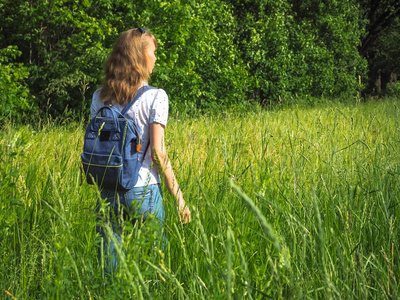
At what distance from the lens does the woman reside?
221 cm

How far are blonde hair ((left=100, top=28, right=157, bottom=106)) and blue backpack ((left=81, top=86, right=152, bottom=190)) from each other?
0.55 ft

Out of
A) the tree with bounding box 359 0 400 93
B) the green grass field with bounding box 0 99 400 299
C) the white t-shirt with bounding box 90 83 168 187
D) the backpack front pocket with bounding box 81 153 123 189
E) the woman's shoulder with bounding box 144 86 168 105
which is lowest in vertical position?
the green grass field with bounding box 0 99 400 299

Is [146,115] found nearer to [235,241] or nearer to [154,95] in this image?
[154,95]

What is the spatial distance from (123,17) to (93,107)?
8.68m

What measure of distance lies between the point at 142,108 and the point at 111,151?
0.31m


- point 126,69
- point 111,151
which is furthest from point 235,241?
point 126,69

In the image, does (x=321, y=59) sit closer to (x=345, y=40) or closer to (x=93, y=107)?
(x=345, y=40)

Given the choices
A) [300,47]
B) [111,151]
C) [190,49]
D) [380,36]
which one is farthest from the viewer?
[380,36]

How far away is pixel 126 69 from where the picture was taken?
2.36m

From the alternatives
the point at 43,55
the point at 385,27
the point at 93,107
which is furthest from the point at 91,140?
the point at 385,27

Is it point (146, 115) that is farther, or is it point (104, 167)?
point (146, 115)

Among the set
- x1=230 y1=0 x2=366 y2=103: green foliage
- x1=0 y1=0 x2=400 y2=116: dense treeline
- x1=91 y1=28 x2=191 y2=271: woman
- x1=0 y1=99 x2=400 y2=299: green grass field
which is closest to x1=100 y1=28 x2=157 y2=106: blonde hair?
x1=91 y1=28 x2=191 y2=271: woman

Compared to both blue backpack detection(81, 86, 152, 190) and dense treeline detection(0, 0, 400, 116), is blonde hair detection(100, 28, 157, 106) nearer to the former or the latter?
blue backpack detection(81, 86, 152, 190)

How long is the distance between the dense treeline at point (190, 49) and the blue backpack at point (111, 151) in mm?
3385
